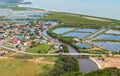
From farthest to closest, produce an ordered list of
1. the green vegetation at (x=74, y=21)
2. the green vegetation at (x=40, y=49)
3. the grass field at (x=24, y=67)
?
1. the green vegetation at (x=74, y=21)
2. the green vegetation at (x=40, y=49)
3. the grass field at (x=24, y=67)

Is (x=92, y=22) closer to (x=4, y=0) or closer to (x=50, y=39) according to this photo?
(x=50, y=39)

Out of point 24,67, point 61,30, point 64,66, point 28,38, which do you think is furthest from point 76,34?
point 64,66

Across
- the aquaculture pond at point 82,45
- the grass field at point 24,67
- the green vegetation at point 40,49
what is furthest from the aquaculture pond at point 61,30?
the grass field at point 24,67

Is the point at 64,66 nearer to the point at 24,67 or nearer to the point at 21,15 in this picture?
the point at 24,67

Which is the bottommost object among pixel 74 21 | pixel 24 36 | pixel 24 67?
Result: pixel 24 67

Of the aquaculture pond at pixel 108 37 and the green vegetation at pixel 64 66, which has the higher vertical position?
the green vegetation at pixel 64 66

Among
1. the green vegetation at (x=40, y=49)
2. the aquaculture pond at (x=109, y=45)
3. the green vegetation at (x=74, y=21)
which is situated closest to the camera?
the green vegetation at (x=40, y=49)

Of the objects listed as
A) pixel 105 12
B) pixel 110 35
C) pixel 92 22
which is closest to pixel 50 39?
pixel 110 35

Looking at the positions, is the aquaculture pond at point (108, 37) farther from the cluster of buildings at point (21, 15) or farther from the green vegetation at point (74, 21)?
the cluster of buildings at point (21, 15)
